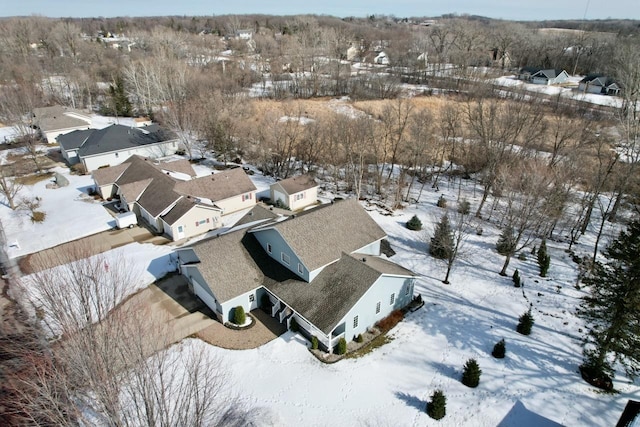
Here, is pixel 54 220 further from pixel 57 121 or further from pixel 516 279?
pixel 516 279

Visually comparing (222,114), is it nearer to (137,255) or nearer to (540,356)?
(137,255)

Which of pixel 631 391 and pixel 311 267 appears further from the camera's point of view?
pixel 311 267

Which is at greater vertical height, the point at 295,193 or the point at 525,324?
the point at 295,193

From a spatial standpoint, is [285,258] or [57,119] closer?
[285,258]

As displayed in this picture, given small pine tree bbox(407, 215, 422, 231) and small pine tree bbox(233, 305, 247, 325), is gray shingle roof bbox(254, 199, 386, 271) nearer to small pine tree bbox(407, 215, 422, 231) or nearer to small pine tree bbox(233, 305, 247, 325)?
small pine tree bbox(233, 305, 247, 325)

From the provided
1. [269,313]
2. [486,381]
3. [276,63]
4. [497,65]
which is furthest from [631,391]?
[497,65]

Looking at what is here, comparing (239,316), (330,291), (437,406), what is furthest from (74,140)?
(437,406)
